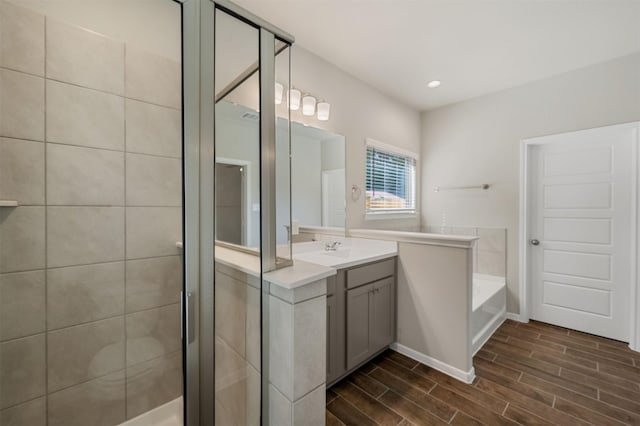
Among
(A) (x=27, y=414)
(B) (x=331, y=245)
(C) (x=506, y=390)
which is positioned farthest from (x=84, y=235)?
(C) (x=506, y=390)

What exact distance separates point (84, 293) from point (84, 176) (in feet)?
2.01

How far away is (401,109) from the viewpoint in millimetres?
3463

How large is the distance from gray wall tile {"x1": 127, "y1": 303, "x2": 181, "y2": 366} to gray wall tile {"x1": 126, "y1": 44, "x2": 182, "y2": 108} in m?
1.27

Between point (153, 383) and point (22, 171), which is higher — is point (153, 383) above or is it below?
below

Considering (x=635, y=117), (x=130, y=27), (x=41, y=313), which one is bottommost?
(x=41, y=313)

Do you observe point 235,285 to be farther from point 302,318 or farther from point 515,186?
point 515,186

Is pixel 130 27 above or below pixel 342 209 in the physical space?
above

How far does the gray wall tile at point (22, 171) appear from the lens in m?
1.14

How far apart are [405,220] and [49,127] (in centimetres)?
342

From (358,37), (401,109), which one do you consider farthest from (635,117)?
(358,37)

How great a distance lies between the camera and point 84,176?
1334 mm

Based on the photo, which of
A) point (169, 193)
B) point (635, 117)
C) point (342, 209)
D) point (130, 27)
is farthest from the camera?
point (342, 209)

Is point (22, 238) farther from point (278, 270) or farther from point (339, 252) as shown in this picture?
point (339, 252)

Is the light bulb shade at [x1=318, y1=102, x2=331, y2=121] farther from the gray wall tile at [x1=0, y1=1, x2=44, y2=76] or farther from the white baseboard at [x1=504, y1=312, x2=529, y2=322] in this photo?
the white baseboard at [x1=504, y1=312, x2=529, y2=322]
